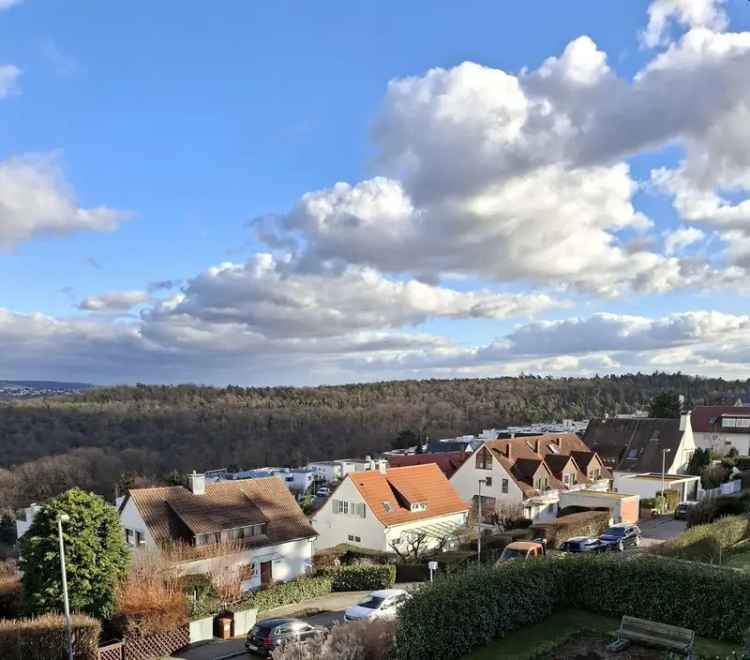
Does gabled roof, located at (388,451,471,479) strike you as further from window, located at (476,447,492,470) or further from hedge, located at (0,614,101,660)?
hedge, located at (0,614,101,660)

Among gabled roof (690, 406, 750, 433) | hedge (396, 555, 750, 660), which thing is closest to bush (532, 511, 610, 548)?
hedge (396, 555, 750, 660)

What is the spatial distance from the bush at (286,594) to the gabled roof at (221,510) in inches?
179

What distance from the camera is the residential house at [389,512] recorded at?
36.7 m

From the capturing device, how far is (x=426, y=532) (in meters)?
38.0

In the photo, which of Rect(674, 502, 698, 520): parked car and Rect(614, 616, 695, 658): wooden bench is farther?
Rect(674, 502, 698, 520): parked car

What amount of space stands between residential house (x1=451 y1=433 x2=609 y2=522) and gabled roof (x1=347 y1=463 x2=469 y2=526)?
3.21 meters

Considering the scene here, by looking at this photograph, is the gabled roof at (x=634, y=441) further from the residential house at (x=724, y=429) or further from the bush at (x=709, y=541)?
the bush at (x=709, y=541)

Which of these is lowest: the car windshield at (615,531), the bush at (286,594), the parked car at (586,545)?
the bush at (286,594)

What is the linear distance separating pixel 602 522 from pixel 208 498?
22.9 meters

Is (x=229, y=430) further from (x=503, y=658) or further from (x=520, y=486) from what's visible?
(x=503, y=658)

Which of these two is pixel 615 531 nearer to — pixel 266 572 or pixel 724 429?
pixel 266 572

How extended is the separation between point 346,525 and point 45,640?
69.8ft

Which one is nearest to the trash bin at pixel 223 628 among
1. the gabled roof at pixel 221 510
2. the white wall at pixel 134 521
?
the gabled roof at pixel 221 510

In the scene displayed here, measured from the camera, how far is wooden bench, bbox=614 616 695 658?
44.0 feet
